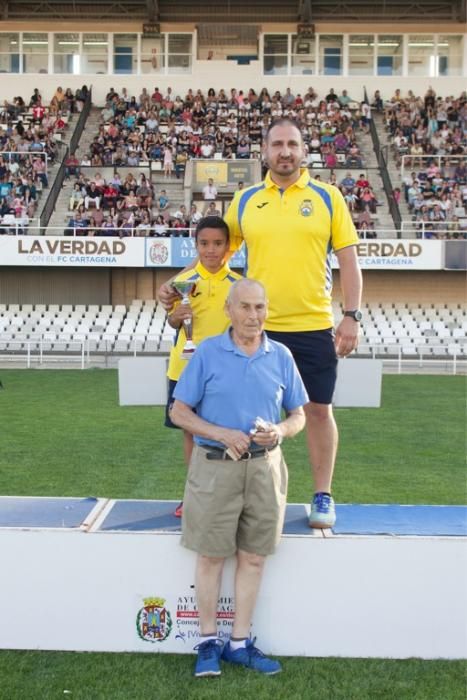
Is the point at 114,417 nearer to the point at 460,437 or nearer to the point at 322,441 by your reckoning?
the point at 460,437

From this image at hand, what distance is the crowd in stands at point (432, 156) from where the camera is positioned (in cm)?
2541

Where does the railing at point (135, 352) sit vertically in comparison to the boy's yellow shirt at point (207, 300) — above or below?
below

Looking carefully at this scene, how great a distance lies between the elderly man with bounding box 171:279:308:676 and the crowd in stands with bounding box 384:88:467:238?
2089 centimetres

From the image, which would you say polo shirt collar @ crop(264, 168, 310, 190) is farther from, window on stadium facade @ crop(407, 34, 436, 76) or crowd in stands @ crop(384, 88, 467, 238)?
window on stadium facade @ crop(407, 34, 436, 76)

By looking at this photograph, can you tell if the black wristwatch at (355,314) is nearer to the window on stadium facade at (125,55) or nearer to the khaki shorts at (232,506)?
the khaki shorts at (232,506)

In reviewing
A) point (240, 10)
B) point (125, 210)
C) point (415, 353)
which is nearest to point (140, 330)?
point (125, 210)

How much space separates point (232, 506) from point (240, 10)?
1274 inches

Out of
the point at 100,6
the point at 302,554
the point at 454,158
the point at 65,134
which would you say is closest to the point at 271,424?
the point at 302,554

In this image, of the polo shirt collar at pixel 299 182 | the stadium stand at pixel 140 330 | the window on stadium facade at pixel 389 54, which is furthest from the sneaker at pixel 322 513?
the window on stadium facade at pixel 389 54

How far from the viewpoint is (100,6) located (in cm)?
3259

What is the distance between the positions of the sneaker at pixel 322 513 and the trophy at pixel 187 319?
99 cm

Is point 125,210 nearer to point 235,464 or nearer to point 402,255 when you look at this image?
point 402,255

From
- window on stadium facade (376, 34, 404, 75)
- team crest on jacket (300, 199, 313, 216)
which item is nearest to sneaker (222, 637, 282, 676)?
team crest on jacket (300, 199, 313, 216)

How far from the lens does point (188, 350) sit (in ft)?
14.1
